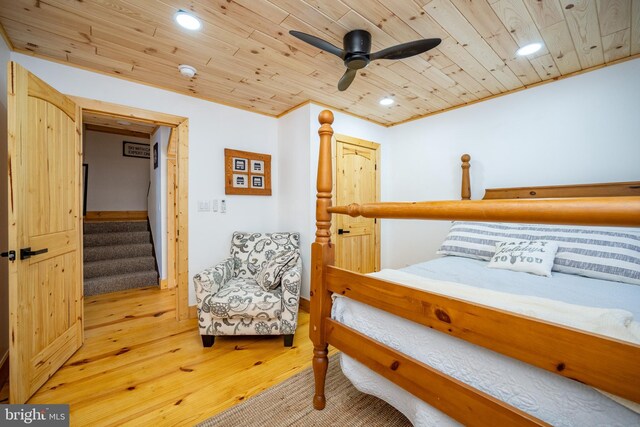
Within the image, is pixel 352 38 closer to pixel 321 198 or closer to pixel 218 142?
pixel 321 198

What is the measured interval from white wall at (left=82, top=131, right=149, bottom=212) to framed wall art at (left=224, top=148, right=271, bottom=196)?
334 cm

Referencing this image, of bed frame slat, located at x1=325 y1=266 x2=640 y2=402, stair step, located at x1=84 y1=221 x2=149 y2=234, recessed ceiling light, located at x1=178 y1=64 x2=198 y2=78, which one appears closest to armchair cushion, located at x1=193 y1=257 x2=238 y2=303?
bed frame slat, located at x1=325 y1=266 x2=640 y2=402

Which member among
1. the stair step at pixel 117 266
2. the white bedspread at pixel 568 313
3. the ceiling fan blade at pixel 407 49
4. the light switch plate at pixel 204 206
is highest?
the ceiling fan blade at pixel 407 49

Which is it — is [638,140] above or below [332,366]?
above

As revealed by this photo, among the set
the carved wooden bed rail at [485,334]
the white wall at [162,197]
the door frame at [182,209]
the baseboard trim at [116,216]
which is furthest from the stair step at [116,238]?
the carved wooden bed rail at [485,334]

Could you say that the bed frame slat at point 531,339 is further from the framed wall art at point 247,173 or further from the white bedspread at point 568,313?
the framed wall art at point 247,173

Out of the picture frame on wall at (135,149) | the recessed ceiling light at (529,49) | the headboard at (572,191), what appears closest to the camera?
the recessed ceiling light at (529,49)

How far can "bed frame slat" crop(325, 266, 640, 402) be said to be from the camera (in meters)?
0.58

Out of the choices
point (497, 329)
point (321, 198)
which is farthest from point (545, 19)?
point (497, 329)

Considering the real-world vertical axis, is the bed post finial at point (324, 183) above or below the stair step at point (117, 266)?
above

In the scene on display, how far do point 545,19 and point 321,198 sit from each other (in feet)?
6.07

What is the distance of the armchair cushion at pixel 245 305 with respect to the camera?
80.9 inches

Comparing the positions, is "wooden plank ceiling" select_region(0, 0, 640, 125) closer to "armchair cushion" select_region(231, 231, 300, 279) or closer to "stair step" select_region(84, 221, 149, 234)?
"armchair cushion" select_region(231, 231, 300, 279)

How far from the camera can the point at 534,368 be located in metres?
0.74
